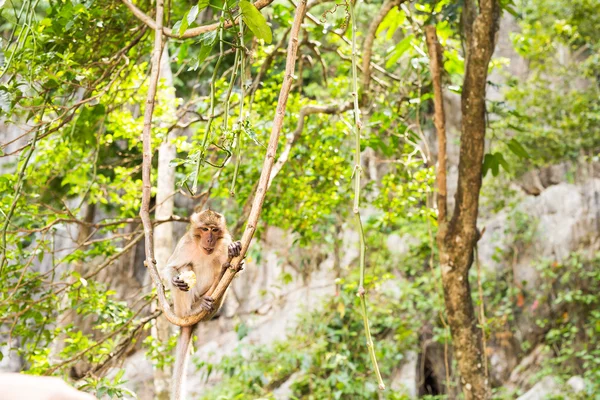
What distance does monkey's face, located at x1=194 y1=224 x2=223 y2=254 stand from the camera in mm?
3543

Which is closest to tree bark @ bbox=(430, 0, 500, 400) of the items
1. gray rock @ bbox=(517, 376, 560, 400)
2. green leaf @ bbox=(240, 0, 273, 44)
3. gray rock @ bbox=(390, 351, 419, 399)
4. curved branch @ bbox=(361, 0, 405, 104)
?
curved branch @ bbox=(361, 0, 405, 104)

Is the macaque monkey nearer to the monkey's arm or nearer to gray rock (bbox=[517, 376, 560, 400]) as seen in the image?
the monkey's arm

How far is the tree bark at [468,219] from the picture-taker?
3.85 meters

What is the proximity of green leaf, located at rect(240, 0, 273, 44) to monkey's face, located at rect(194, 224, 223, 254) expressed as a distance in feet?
4.40

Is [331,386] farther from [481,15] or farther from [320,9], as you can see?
[320,9]

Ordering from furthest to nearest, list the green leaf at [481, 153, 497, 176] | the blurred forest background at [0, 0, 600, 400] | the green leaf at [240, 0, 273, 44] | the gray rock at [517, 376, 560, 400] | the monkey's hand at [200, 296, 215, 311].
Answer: the gray rock at [517, 376, 560, 400], the green leaf at [481, 153, 497, 176], the blurred forest background at [0, 0, 600, 400], the green leaf at [240, 0, 273, 44], the monkey's hand at [200, 296, 215, 311]

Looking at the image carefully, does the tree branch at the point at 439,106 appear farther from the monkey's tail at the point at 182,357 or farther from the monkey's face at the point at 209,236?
the monkey's tail at the point at 182,357

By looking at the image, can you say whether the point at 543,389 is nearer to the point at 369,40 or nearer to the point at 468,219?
the point at 468,219

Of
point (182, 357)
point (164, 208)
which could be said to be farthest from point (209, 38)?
point (164, 208)

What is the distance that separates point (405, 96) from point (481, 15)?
58.0 inches

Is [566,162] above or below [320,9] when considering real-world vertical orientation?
below

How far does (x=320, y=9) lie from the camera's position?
35.6 ft

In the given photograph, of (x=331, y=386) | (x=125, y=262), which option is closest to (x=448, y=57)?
(x=331, y=386)

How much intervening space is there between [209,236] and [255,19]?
1.46 metres
